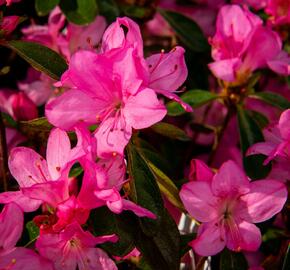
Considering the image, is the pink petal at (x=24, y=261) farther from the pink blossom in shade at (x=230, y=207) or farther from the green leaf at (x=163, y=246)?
→ the pink blossom in shade at (x=230, y=207)

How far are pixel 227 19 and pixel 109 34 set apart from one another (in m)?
0.38

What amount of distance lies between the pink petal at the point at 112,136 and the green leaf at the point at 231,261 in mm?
331

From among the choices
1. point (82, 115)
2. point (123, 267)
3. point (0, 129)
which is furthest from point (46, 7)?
point (123, 267)

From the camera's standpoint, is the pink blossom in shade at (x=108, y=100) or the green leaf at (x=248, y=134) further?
the green leaf at (x=248, y=134)

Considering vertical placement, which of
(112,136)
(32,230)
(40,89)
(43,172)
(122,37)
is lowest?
(40,89)

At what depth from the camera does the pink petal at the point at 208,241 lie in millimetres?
1191

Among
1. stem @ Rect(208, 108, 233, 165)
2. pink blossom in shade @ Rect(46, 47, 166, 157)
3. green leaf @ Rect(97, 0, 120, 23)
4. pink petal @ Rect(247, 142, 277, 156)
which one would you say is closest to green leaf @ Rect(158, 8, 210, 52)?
green leaf @ Rect(97, 0, 120, 23)

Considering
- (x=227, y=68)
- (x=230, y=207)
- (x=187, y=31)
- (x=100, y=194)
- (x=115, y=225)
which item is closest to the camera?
(x=100, y=194)

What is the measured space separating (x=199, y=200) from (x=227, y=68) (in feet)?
1.04

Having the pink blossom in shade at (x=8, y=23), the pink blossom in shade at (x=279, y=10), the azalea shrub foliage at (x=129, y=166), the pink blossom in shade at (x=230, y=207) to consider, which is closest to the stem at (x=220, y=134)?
the azalea shrub foliage at (x=129, y=166)

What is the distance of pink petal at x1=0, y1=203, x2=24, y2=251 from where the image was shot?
1.10 m

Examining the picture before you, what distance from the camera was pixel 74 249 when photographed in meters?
1.13

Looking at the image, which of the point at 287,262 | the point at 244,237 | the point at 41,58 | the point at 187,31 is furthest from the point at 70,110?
the point at 187,31

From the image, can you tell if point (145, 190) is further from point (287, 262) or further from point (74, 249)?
point (287, 262)
